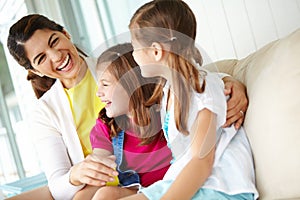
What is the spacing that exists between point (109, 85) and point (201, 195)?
31cm

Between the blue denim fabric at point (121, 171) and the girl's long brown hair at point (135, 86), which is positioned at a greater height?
the girl's long brown hair at point (135, 86)

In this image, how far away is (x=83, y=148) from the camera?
1.24m

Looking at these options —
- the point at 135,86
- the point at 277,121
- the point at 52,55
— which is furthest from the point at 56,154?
the point at 277,121

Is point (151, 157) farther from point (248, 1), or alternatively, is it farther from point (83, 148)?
point (248, 1)

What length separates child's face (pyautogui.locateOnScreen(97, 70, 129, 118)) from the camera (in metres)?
1.00

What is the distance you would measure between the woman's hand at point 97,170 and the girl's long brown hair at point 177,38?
0.19 m

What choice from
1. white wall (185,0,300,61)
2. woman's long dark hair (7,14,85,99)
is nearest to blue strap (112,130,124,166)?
woman's long dark hair (7,14,85,99)

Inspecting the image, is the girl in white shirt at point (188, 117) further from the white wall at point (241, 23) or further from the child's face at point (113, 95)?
the white wall at point (241, 23)

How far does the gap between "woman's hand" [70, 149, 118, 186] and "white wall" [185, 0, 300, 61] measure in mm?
610

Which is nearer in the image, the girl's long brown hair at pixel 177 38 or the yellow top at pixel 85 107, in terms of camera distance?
the girl's long brown hair at pixel 177 38

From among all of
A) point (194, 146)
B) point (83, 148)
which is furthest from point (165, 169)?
point (83, 148)

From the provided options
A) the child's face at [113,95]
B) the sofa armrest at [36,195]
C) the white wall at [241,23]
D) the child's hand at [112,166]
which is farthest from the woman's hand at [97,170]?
the white wall at [241,23]

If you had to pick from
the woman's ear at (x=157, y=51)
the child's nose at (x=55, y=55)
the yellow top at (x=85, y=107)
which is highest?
the child's nose at (x=55, y=55)

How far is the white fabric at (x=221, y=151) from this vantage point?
0.87m
